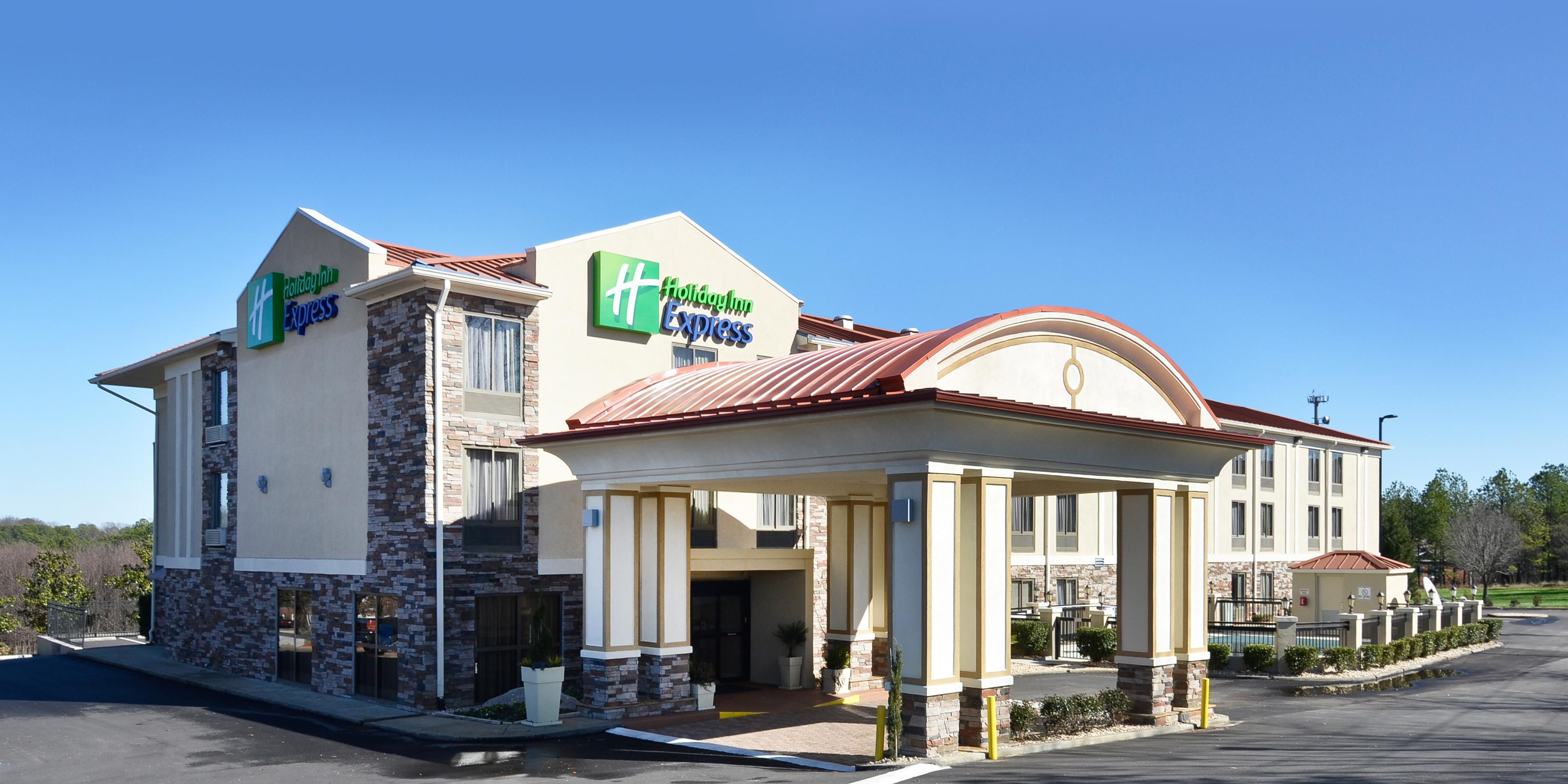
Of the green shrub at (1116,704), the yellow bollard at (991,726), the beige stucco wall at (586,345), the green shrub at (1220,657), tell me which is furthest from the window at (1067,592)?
the yellow bollard at (991,726)

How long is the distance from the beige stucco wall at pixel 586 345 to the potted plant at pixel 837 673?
11.3ft

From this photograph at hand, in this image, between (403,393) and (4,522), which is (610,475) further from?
(4,522)

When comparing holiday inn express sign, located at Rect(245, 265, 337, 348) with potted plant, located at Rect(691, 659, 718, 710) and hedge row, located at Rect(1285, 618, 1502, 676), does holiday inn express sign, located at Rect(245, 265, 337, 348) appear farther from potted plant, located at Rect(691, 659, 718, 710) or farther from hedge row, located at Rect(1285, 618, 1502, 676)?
hedge row, located at Rect(1285, 618, 1502, 676)

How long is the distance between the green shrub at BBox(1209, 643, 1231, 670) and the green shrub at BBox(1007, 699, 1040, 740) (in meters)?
14.9

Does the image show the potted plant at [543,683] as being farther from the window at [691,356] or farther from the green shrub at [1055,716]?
the green shrub at [1055,716]

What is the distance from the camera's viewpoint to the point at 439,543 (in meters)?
22.6

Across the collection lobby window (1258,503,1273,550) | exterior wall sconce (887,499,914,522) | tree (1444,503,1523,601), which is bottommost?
tree (1444,503,1523,601)

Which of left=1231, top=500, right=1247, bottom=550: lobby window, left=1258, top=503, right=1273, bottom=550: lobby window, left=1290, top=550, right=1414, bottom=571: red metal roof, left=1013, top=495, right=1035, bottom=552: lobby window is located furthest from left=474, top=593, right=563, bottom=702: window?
left=1258, top=503, right=1273, bottom=550: lobby window

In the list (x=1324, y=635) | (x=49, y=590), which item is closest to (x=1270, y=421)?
(x=1324, y=635)

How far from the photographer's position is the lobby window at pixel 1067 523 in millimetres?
43031

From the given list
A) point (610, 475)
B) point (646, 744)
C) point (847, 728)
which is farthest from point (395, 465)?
point (847, 728)

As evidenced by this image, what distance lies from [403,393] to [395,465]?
1.43m

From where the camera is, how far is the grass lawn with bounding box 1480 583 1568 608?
80.1 m

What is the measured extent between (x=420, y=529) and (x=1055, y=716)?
39.5 feet
